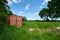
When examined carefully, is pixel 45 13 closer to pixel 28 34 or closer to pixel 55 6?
pixel 55 6

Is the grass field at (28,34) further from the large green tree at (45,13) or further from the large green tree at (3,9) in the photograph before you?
the large green tree at (45,13)

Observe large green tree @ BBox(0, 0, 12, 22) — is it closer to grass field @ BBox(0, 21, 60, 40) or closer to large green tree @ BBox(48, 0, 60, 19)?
grass field @ BBox(0, 21, 60, 40)

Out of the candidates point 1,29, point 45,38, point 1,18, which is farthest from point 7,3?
point 45,38

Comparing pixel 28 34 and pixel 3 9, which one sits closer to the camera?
pixel 28 34

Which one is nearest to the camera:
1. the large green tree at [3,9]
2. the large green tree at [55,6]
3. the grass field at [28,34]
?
the grass field at [28,34]

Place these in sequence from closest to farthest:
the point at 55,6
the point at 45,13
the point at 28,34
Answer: the point at 28,34 → the point at 55,6 → the point at 45,13

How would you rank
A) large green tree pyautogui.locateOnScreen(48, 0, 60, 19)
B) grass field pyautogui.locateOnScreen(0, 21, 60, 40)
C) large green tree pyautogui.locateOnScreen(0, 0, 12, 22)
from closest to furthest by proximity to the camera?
grass field pyautogui.locateOnScreen(0, 21, 60, 40), large green tree pyautogui.locateOnScreen(0, 0, 12, 22), large green tree pyautogui.locateOnScreen(48, 0, 60, 19)

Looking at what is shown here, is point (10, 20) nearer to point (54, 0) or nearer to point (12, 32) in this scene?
point (12, 32)

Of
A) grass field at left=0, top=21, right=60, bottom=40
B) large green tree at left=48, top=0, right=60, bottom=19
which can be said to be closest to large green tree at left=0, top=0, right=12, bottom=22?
grass field at left=0, top=21, right=60, bottom=40

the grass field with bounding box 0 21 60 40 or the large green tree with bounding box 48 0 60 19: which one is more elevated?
the large green tree with bounding box 48 0 60 19

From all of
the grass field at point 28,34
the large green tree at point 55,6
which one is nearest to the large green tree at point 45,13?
the large green tree at point 55,6

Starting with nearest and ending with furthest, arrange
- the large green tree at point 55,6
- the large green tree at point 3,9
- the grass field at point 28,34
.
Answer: the grass field at point 28,34 < the large green tree at point 3,9 < the large green tree at point 55,6

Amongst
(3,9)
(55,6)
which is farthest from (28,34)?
(55,6)

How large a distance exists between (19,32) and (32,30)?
209 centimetres
